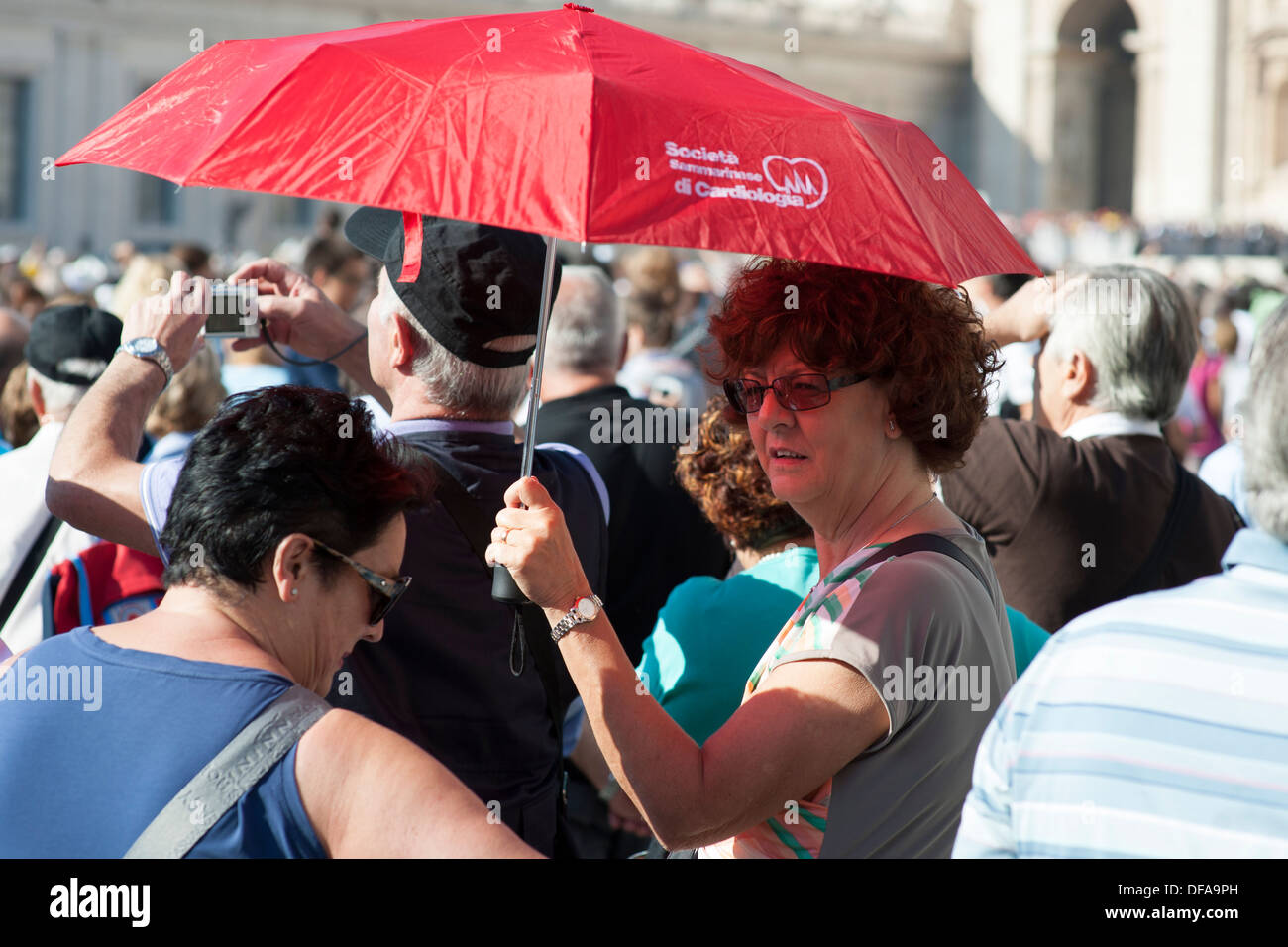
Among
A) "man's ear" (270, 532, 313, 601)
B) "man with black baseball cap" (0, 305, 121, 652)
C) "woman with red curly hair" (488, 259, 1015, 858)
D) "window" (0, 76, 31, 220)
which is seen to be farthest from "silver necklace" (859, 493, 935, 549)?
"window" (0, 76, 31, 220)

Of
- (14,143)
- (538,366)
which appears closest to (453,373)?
(538,366)

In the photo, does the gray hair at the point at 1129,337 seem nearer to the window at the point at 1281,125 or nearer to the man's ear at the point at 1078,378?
the man's ear at the point at 1078,378

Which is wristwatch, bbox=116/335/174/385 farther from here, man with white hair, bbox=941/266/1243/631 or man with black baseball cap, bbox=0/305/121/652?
man with white hair, bbox=941/266/1243/631

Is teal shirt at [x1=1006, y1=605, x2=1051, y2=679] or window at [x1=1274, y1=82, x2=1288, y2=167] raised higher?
window at [x1=1274, y1=82, x2=1288, y2=167]

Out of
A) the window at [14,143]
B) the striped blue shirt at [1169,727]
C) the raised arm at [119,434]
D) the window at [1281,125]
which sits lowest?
the striped blue shirt at [1169,727]

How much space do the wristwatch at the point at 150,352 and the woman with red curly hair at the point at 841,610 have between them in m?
0.87

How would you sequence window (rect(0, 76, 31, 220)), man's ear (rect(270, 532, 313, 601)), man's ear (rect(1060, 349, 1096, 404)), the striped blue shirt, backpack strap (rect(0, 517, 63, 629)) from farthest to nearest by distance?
1. window (rect(0, 76, 31, 220))
2. man's ear (rect(1060, 349, 1096, 404))
3. backpack strap (rect(0, 517, 63, 629))
4. man's ear (rect(270, 532, 313, 601))
5. the striped blue shirt

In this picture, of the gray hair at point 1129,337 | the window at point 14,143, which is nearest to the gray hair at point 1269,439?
the gray hair at point 1129,337

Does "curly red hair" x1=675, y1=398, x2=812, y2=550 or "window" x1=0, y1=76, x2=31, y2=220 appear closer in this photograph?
"curly red hair" x1=675, y1=398, x2=812, y2=550

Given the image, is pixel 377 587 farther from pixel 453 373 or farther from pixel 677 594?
pixel 677 594

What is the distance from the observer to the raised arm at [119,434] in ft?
7.21

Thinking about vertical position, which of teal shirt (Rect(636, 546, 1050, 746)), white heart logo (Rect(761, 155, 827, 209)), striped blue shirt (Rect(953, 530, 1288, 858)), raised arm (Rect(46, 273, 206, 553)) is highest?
white heart logo (Rect(761, 155, 827, 209))

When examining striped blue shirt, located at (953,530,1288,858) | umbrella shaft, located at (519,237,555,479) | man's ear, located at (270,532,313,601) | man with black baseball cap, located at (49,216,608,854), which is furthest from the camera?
man with black baseball cap, located at (49,216,608,854)

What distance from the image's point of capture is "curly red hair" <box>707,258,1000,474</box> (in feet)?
6.41
